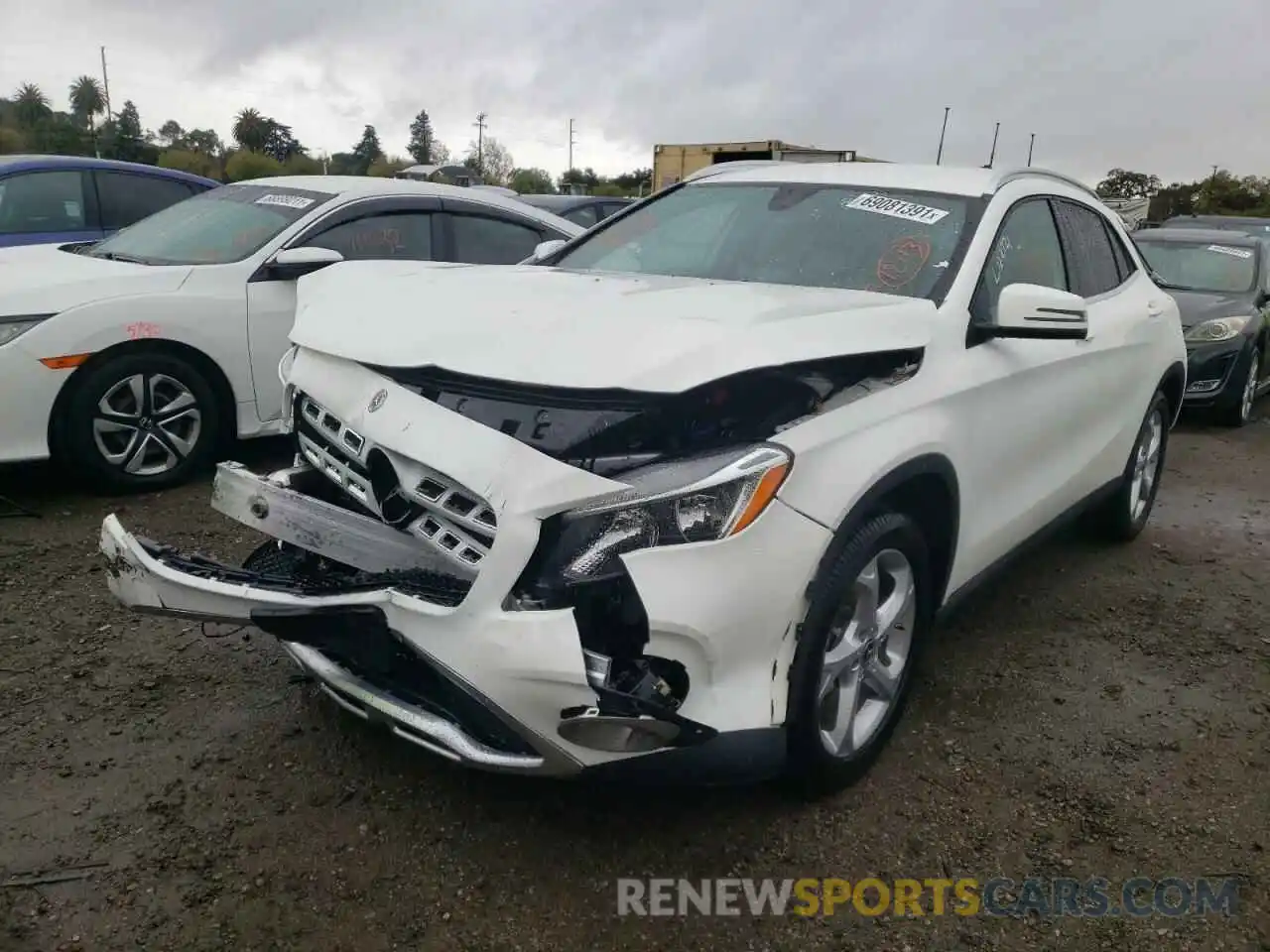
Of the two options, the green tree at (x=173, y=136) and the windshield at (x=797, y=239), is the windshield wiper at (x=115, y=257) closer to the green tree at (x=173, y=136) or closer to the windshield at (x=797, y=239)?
the windshield at (x=797, y=239)

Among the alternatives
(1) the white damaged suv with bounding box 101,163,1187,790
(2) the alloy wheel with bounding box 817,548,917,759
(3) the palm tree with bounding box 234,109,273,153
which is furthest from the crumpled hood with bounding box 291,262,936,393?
(3) the palm tree with bounding box 234,109,273,153

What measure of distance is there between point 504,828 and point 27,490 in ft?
11.8

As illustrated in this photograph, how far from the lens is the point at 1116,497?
4730 mm

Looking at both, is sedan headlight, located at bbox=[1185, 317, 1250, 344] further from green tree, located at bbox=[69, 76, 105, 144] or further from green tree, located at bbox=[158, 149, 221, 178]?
green tree, located at bbox=[69, 76, 105, 144]

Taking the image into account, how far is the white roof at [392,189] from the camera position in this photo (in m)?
5.55

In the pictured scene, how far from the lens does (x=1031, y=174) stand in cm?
383

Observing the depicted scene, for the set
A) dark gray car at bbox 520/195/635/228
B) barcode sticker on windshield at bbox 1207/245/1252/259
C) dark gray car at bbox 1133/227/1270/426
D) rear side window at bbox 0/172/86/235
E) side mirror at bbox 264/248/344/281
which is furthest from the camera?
dark gray car at bbox 520/195/635/228

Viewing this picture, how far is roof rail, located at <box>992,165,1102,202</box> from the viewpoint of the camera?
3.53 metres

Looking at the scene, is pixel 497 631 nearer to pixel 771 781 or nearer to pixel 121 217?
pixel 771 781

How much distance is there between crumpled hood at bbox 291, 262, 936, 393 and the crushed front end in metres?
Answer: 0.05

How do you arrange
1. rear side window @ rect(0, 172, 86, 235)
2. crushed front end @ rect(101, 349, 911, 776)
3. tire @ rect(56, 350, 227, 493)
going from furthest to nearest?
1. rear side window @ rect(0, 172, 86, 235)
2. tire @ rect(56, 350, 227, 493)
3. crushed front end @ rect(101, 349, 911, 776)

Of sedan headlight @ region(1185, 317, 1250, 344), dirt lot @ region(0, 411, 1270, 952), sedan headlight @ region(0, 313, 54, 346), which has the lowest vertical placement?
dirt lot @ region(0, 411, 1270, 952)

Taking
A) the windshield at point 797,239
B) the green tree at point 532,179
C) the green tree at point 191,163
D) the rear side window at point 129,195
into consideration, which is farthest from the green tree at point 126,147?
the windshield at point 797,239

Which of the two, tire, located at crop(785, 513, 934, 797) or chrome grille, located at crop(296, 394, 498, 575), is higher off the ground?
chrome grille, located at crop(296, 394, 498, 575)
